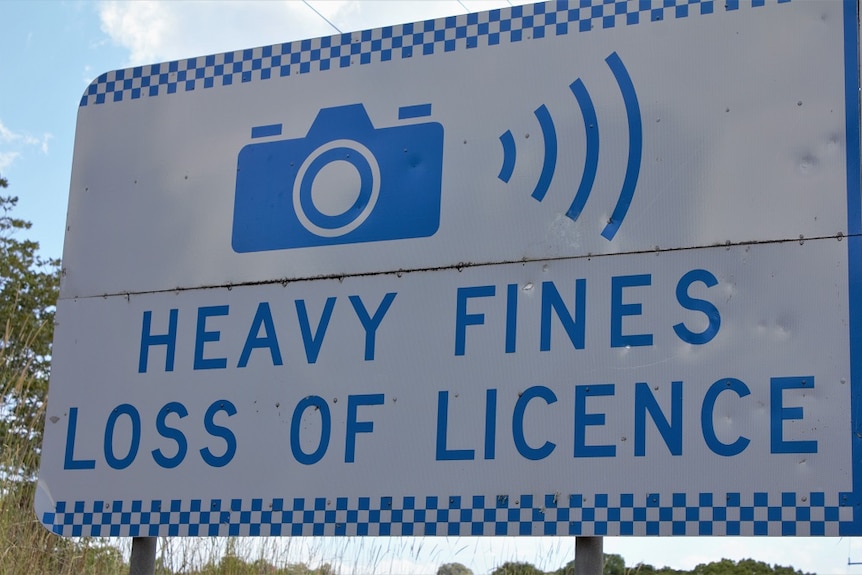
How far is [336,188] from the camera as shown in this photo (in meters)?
4.63

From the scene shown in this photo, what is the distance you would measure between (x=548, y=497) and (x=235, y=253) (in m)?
1.64

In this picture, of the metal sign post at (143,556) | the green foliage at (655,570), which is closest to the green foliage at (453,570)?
the green foliage at (655,570)

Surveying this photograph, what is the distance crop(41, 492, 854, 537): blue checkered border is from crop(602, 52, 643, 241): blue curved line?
95cm

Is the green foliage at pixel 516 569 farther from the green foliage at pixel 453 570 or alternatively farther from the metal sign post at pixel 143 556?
the metal sign post at pixel 143 556

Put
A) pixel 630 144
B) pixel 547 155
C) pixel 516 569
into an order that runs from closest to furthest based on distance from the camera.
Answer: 1. pixel 630 144
2. pixel 547 155
3. pixel 516 569

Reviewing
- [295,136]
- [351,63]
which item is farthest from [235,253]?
[351,63]

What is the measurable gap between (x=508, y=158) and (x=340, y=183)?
27.1 inches

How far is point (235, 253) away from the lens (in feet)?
15.5

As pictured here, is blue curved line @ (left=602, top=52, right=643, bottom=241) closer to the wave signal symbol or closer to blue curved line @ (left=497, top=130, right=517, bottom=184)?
the wave signal symbol

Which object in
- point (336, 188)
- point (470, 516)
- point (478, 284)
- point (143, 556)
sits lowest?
point (143, 556)

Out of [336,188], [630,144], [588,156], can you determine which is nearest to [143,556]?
[336,188]

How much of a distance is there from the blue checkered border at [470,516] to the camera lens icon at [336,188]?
1.07m

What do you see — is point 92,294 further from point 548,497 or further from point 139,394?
point 548,497

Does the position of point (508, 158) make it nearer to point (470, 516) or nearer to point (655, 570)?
point (470, 516)
